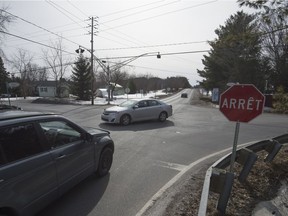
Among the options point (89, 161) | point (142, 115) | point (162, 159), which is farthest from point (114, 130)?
point (89, 161)

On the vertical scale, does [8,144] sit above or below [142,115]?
above

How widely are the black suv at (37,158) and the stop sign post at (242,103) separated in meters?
2.64

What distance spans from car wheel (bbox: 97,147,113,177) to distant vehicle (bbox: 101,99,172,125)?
23.3 feet

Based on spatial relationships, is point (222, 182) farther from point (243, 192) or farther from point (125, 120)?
point (125, 120)

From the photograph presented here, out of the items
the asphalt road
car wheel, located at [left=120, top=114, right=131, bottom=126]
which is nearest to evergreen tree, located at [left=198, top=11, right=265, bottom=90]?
car wheel, located at [left=120, top=114, right=131, bottom=126]

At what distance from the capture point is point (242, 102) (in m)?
3.89

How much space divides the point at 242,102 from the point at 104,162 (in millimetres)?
3239

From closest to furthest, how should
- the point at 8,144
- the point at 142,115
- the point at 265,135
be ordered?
the point at 8,144 → the point at 265,135 → the point at 142,115

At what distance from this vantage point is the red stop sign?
12.5 feet

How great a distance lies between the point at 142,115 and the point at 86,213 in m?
10.0

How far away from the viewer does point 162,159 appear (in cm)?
711

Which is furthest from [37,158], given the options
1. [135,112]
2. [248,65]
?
[248,65]

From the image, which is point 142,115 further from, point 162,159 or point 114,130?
point 162,159

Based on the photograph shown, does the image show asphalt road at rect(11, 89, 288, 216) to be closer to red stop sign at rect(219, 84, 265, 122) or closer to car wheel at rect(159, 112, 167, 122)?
red stop sign at rect(219, 84, 265, 122)
